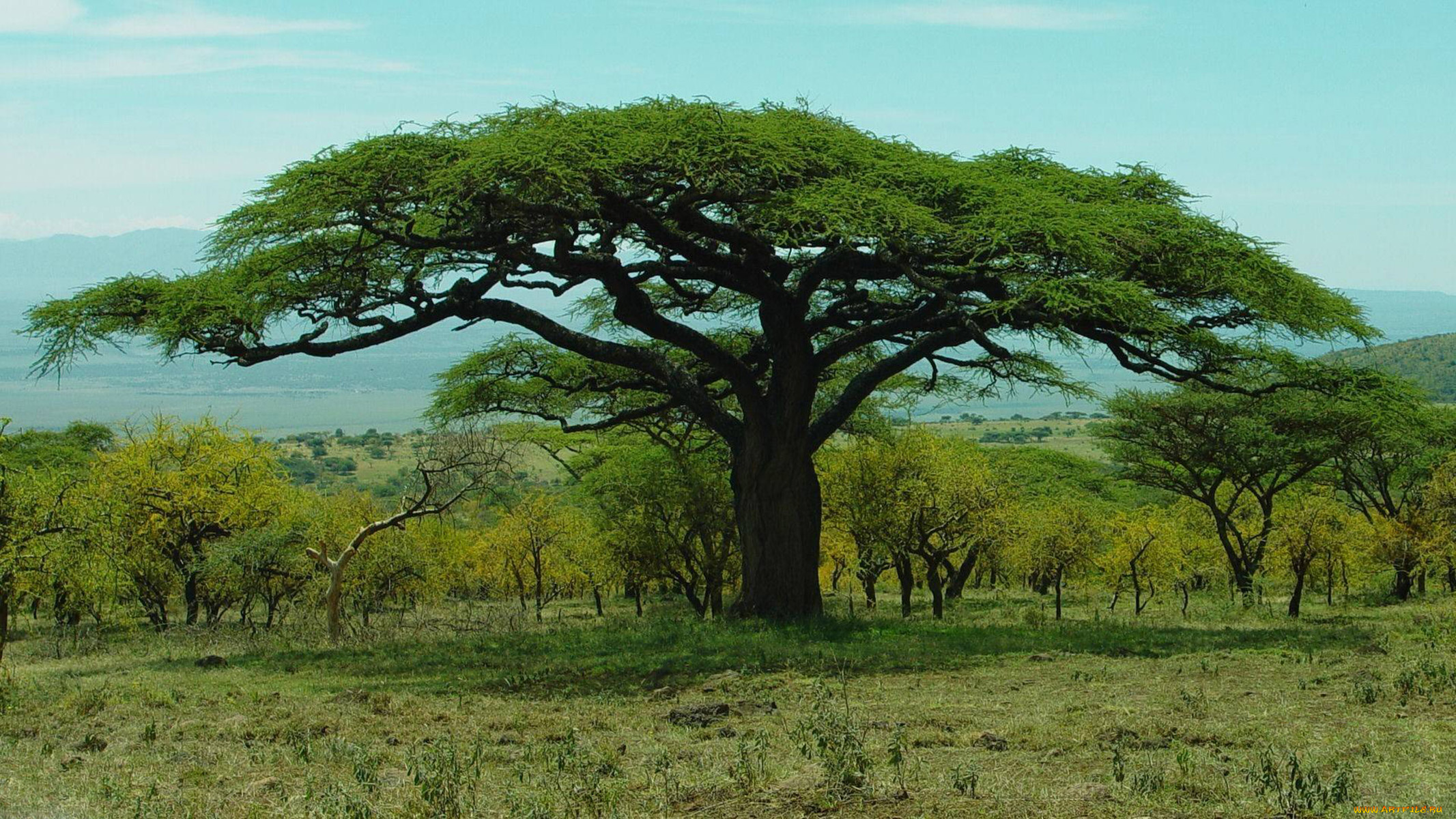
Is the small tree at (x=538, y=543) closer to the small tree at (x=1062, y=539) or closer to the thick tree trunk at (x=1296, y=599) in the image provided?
the small tree at (x=1062, y=539)

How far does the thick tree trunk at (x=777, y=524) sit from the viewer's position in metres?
19.1

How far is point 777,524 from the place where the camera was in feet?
62.6

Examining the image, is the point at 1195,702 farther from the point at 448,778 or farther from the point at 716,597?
the point at 716,597

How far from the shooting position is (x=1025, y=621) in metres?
21.1

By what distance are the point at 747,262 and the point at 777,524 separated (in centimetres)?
440

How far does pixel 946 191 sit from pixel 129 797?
13.6 metres

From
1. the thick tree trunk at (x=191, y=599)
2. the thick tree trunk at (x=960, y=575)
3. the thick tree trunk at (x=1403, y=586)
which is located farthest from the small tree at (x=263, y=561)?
the thick tree trunk at (x=1403, y=586)

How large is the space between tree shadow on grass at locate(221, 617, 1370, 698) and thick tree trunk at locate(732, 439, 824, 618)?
30.3 inches

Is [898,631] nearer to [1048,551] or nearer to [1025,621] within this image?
[1025,621]

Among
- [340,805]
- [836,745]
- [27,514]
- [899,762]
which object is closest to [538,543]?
[27,514]

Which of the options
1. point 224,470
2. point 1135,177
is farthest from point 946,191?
point 224,470

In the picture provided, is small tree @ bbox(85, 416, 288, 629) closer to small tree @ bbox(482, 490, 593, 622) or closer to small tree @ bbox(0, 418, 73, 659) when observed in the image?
small tree @ bbox(0, 418, 73, 659)

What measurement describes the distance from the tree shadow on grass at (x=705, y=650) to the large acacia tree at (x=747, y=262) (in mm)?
2498

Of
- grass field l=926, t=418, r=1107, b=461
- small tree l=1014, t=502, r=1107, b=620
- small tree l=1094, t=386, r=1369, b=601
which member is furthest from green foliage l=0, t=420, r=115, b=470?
grass field l=926, t=418, r=1107, b=461
